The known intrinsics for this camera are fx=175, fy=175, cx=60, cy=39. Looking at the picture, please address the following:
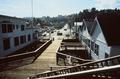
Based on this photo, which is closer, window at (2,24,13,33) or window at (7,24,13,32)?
window at (2,24,13,33)

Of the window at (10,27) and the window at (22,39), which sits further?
the window at (22,39)

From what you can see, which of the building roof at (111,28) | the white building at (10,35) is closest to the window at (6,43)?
the white building at (10,35)

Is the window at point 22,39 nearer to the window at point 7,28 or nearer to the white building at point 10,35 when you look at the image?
the white building at point 10,35

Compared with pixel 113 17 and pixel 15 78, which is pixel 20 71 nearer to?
pixel 15 78

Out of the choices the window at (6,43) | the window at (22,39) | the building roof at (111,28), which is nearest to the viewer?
the building roof at (111,28)

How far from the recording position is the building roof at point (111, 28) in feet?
59.5

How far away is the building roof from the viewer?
18.1m

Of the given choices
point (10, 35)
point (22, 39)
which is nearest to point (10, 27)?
point (10, 35)

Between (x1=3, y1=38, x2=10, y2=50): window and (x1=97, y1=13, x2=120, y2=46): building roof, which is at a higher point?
(x1=97, y1=13, x2=120, y2=46): building roof

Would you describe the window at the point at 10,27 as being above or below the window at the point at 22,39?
above

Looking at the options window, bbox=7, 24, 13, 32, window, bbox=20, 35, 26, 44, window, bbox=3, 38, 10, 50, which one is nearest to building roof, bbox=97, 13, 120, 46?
window, bbox=3, 38, 10, 50

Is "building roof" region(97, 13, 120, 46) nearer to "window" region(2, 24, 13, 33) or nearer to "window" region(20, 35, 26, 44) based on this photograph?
"window" region(2, 24, 13, 33)

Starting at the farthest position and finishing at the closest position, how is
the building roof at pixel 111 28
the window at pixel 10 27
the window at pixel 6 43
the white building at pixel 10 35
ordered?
the window at pixel 10 27, the window at pixel 6 43, the white building at pixel 10 35, the building roof at pixel 111 28

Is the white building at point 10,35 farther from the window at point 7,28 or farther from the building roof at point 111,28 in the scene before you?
the building roof at point 111,28
